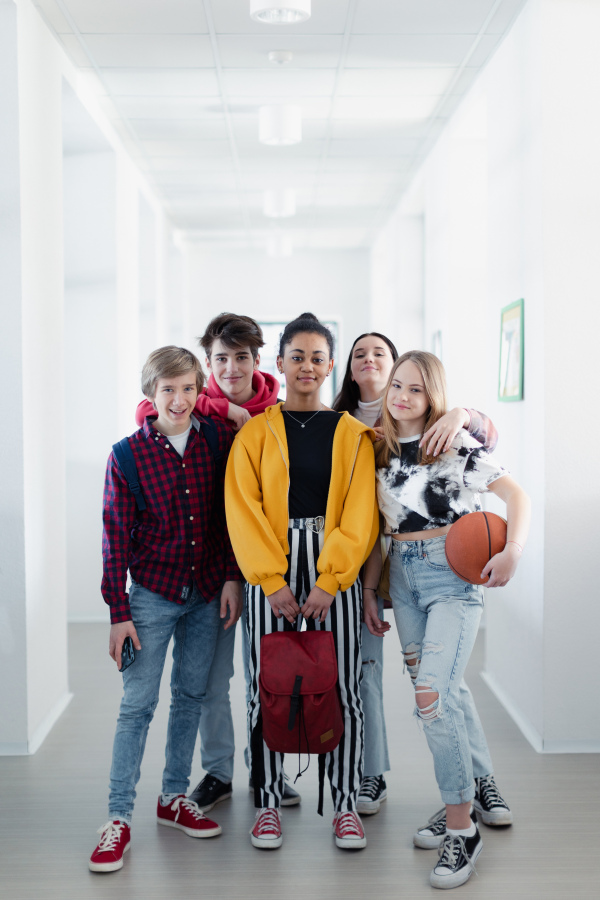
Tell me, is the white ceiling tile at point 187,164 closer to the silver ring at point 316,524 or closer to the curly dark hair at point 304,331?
the curly dark hair at point 304,331

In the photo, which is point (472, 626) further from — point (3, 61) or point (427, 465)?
point (3, 61)

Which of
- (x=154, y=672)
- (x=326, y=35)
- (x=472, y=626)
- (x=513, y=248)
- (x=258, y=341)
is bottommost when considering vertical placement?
(x=154, y=672)

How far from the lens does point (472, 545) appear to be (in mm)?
2287

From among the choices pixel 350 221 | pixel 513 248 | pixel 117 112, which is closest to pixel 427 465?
pixel 513 248

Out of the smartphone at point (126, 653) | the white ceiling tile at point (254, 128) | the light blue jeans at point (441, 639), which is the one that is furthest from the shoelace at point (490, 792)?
the white ceiling tile at point (254, 128)

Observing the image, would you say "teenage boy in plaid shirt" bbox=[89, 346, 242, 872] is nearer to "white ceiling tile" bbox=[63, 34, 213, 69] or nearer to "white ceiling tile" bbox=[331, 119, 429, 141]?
"white ceiling tile" bbox=[63, 34, 213, 69]

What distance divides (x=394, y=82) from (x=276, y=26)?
100 centimetres

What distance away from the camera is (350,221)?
26.9 feet

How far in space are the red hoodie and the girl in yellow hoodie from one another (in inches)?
10.9

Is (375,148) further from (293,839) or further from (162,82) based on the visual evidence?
(293,839)

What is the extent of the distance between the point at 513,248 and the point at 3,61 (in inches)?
87.4

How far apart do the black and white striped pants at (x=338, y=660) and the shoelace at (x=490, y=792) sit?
470mm

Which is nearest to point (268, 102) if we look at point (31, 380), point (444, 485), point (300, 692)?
point (31, 380)

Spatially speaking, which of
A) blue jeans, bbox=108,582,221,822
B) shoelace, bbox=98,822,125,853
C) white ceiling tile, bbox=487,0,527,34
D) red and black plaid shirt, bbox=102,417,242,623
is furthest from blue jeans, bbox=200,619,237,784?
white ceiling tile, bbox=487,0,527,34
